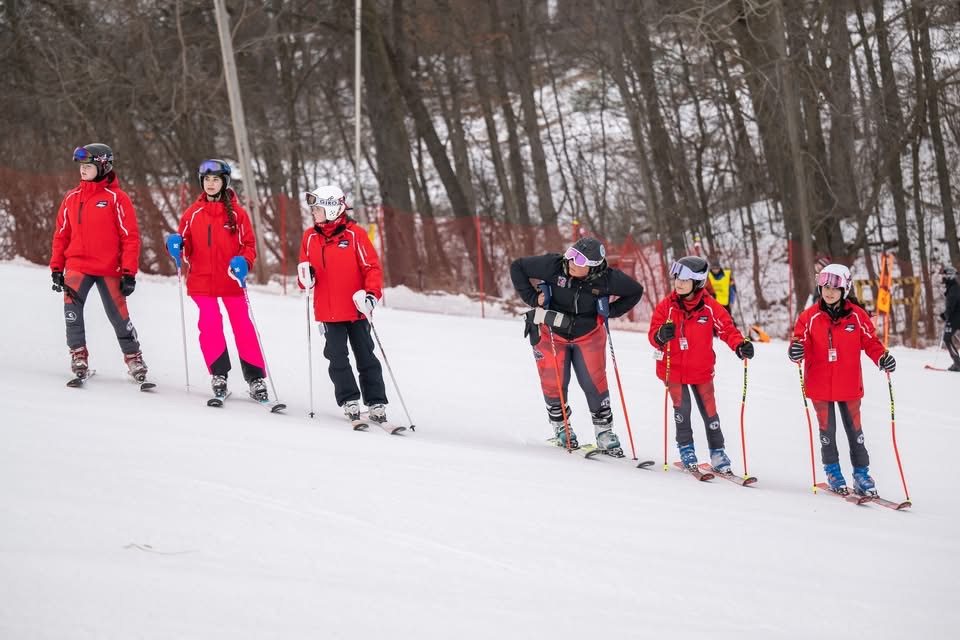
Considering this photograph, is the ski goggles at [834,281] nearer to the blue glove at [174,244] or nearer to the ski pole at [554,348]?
the ski pole at [554,348]

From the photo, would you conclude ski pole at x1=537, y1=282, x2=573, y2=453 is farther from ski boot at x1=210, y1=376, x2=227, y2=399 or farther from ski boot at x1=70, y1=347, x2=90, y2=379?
ski boot at x1=70, y1=347, x2=90, y2=379

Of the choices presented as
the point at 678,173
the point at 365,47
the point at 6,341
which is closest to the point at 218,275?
the point at 6,341

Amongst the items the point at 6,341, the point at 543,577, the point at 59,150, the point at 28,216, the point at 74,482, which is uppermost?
the point at 59,150

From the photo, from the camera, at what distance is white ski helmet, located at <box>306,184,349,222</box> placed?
7.38 m

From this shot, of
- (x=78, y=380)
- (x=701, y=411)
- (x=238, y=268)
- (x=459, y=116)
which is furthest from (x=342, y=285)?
(x=459, y=116)

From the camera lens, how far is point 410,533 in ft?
14.4

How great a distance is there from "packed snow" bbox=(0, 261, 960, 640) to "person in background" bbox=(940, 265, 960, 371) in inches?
246

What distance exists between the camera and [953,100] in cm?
2677

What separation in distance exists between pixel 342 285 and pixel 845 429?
3.97m

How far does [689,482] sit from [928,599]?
2.39 metres

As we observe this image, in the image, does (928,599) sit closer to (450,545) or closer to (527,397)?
(450,545)

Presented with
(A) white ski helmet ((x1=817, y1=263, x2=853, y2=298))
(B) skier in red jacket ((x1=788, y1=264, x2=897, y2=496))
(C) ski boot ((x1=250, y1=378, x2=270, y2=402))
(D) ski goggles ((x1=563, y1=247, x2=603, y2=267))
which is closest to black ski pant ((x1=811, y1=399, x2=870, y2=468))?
(B) skier in red jacket ((x1=788, y1=264, x2=897, y2=496))

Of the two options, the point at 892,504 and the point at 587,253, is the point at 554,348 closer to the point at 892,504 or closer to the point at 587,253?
the point at 587,253

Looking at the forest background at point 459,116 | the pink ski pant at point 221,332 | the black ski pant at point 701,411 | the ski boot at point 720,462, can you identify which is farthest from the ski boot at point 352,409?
the forest background at point 459,116
